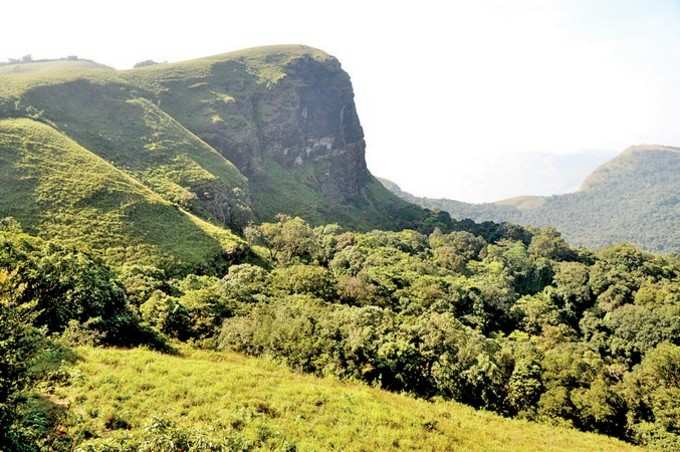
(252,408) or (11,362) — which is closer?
(11,362)

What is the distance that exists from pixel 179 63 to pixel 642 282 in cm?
17357

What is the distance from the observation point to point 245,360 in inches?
1152

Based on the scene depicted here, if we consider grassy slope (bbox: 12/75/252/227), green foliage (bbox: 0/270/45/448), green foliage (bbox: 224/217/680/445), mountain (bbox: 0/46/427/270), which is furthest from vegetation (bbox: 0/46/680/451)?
mountain (bbox: 0/46/427/270)

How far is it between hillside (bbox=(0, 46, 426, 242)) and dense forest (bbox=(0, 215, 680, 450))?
42017mm

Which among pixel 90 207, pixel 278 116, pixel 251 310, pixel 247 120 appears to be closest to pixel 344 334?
pixel 251 310

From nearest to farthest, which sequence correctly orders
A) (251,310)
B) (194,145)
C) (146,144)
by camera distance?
(251,310), (146,144), (194,145)

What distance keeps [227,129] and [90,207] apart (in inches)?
3230

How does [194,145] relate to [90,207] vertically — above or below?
above

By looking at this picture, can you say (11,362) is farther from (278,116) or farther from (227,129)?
(278,116)

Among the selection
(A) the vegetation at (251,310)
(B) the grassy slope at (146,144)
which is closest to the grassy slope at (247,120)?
(A) the vegetation at (251,310)

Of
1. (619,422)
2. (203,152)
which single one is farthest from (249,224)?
(619,422)

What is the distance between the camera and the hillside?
323 feet

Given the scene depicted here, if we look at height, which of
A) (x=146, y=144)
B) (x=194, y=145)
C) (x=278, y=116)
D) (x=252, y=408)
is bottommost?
(x=252, y=408)

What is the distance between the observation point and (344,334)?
36531 mm
